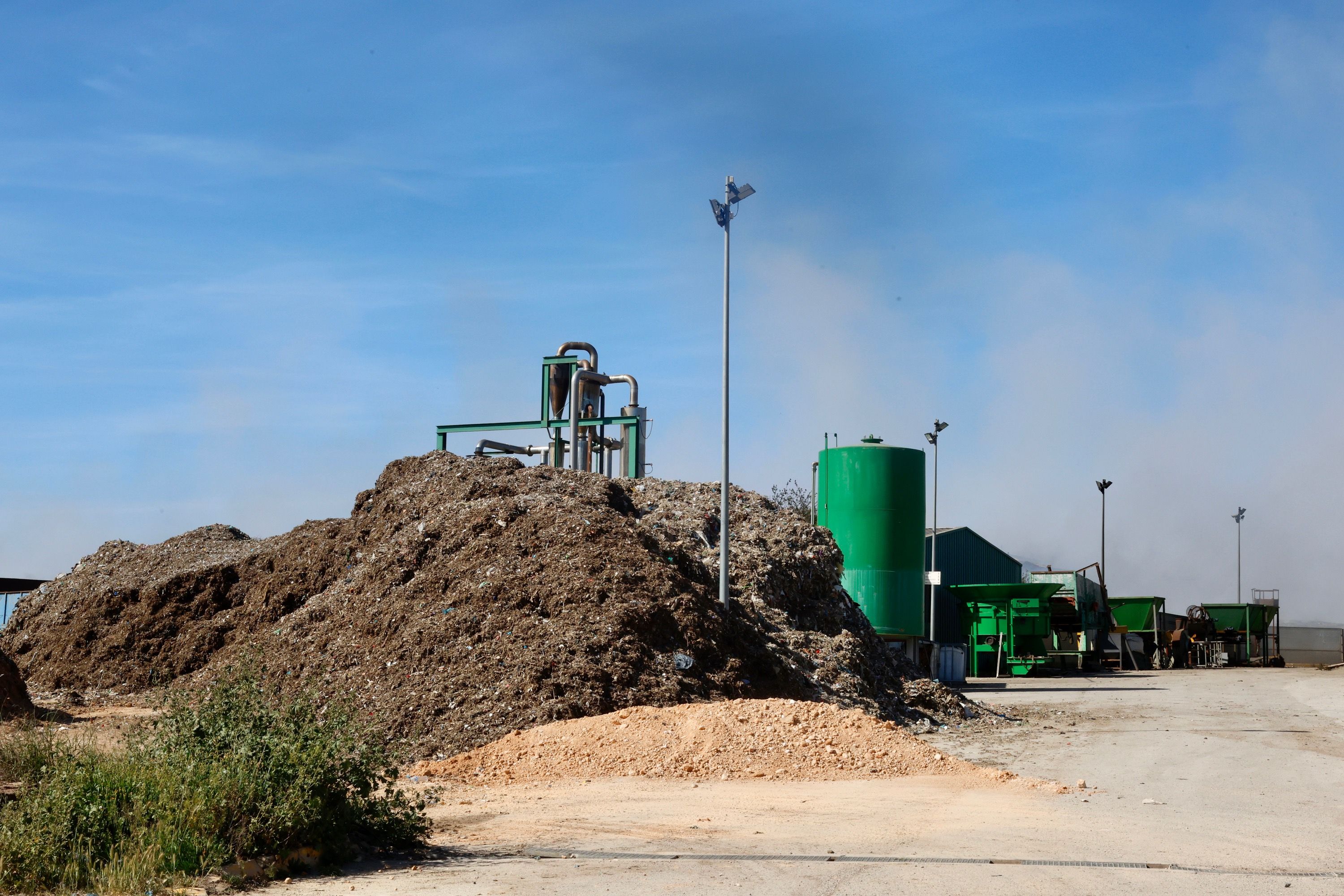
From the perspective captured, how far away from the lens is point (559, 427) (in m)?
29.7

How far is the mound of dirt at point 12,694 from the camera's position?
15.1 metres

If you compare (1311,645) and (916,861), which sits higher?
(916,861)

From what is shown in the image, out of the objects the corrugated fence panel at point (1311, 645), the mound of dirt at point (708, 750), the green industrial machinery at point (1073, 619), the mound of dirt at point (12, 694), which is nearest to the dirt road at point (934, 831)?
the mound of dirt at point (708, 750)

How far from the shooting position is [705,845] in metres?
8.74

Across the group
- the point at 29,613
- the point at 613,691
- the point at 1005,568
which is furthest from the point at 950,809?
the point at 1005,568

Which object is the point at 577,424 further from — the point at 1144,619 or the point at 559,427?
the point at 1144,619

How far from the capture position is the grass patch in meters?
6.82

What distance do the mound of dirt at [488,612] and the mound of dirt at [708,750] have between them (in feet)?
2.25

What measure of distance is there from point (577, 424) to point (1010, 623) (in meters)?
15.5

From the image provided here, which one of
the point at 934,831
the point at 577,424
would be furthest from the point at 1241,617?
the point at 934,831

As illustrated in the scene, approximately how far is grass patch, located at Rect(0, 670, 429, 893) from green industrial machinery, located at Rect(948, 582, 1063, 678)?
2932 cm

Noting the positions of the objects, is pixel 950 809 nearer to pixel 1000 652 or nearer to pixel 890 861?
pixel 890 861

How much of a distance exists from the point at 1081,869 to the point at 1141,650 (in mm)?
37876

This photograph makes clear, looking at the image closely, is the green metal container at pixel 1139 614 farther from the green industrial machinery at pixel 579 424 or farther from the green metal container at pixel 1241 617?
the green industrial machinery at pixel 579 424
